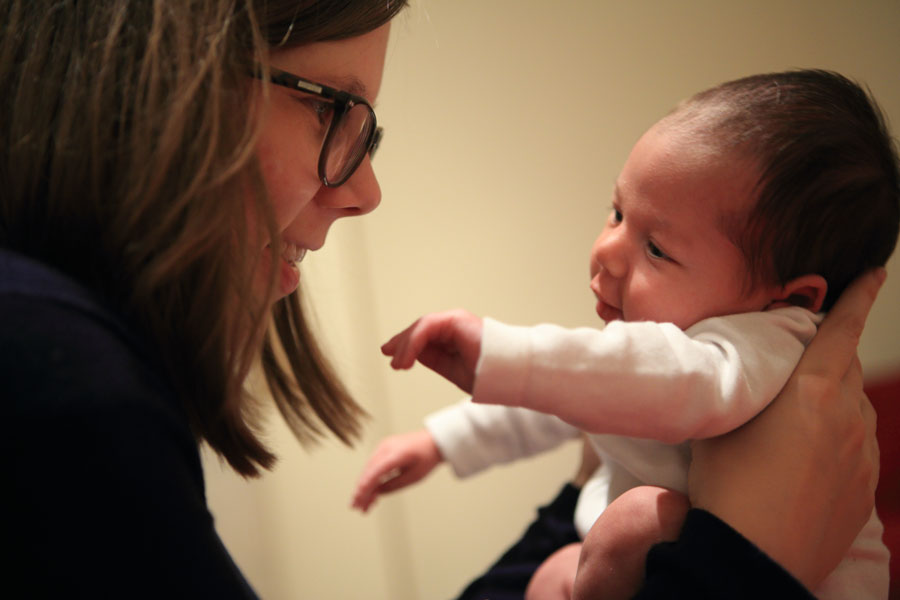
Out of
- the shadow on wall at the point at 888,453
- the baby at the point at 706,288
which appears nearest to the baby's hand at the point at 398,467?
the baby at the point at 706,288

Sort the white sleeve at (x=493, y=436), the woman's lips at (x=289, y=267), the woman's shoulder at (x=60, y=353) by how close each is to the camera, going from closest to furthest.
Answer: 1. the woman's shoulder at (x=60, y=353)
2. the woman's lips at (x=289, y=267)
3. the white sleeve at (x=493, y=436)

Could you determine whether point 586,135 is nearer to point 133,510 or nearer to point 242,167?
point 242,167

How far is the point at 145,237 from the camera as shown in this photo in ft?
1.71

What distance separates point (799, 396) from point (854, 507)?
13cm

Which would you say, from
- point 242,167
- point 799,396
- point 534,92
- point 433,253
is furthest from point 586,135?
point 242,167

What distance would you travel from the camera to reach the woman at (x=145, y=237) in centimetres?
42

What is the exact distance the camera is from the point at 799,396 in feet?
2.17

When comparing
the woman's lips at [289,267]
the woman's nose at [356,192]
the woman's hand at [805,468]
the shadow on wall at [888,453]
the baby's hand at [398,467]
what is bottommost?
the shadow on wall at [888,453]

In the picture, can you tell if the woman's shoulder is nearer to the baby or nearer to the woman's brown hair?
the woman's brown hair

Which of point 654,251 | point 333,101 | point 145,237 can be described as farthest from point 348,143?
point 654,251

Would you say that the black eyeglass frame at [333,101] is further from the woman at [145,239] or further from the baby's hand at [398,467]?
the baby's hand at [398,467]

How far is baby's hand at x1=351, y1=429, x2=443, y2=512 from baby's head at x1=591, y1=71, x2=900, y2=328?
1.41ft

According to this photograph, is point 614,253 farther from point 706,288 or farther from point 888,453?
point 888,453

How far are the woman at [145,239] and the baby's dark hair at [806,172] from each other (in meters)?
0.23
